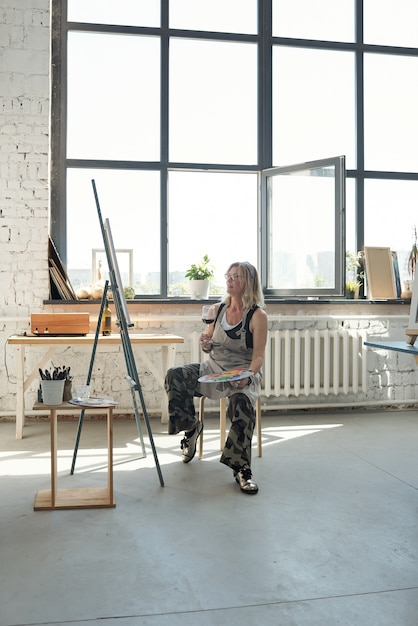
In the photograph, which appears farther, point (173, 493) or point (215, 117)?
point (215, 117)

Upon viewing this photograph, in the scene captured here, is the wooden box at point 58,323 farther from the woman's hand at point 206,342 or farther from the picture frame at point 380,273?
the picture frame at point 380,273

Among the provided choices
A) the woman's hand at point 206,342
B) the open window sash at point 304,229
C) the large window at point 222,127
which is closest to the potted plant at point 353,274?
the large window at point 222,127

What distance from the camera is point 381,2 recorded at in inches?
237

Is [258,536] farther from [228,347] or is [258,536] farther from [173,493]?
[228,347]

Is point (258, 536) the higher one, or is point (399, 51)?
point (399, 51)

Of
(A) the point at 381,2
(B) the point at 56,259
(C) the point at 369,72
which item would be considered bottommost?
(B) the point at 56,259

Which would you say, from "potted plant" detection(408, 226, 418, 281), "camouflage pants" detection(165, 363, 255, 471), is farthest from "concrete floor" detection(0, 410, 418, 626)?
"potted plant" detection(408, 226, 418, 281)

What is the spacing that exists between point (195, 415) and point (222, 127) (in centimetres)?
288

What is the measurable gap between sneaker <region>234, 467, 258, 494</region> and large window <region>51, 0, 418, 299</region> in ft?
8.17

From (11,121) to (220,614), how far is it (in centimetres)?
426

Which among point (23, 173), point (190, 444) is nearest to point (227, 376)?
point (190, 444)

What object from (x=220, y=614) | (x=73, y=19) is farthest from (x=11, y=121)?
(x=220, y=614)

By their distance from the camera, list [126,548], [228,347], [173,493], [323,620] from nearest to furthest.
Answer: [323,620] → [126,548] → [173,493] → [228,347]

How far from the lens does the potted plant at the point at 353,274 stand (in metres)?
5.80
